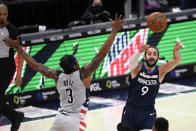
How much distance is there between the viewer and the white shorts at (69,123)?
230 inches

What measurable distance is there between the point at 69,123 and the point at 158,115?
3.98 m

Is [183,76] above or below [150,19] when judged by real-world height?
below

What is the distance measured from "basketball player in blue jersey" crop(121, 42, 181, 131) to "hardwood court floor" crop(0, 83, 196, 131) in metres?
1.97

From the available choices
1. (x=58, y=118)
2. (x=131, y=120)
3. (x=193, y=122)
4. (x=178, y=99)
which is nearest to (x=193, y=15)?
(x=178, y=99)

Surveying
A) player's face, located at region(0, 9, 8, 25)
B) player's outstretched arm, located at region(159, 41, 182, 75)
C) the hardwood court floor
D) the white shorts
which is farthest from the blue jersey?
player's face, located at region(0, 9, 8, 25)

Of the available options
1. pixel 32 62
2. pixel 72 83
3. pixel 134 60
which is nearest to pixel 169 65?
pixel 134 60

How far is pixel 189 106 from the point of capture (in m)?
10.1

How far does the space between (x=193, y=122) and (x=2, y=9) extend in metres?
4.11

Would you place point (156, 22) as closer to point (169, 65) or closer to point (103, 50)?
point (169, 65)

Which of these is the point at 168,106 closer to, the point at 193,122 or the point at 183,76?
the point at 193,122

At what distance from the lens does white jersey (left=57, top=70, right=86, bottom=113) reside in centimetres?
598

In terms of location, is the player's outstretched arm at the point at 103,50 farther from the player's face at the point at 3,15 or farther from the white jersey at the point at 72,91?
the player's face at the point at 3,15

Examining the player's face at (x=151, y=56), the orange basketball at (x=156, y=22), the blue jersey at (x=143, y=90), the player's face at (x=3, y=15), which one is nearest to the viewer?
the blue jersey at (x=143, y=90)

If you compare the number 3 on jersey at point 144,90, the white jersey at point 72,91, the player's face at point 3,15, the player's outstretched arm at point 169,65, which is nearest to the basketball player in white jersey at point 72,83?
the white jersey at point 72,91
